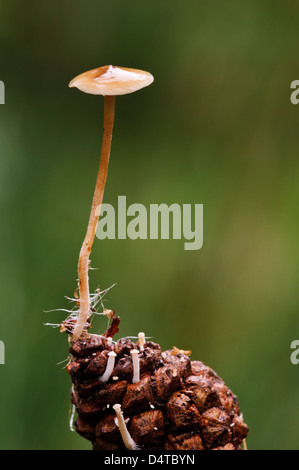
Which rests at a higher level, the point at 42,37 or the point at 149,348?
the point at 42,37

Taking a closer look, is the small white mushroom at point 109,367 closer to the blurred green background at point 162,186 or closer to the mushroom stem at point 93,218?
the mushroom stem at point 93,218

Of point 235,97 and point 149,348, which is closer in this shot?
point 149,348

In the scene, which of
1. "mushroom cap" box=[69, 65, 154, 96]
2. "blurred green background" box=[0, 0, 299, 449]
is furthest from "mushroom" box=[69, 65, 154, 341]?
"blurred green background" box=[0, 0, 299, 449]

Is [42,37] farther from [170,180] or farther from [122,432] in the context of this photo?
[122,432]

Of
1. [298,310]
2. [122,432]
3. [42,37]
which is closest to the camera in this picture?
[122,432]

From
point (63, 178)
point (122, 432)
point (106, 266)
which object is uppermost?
point (63, 178)

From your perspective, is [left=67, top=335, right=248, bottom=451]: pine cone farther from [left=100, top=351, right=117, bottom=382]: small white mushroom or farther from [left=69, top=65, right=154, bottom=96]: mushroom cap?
[left=69, top=65, right=154, bottom=96]: mushroom cap

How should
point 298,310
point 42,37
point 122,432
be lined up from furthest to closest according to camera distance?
1. point 298,310
2. point 42,37
3. point 122,432

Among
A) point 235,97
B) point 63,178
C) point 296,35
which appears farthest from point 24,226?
point 296,35
